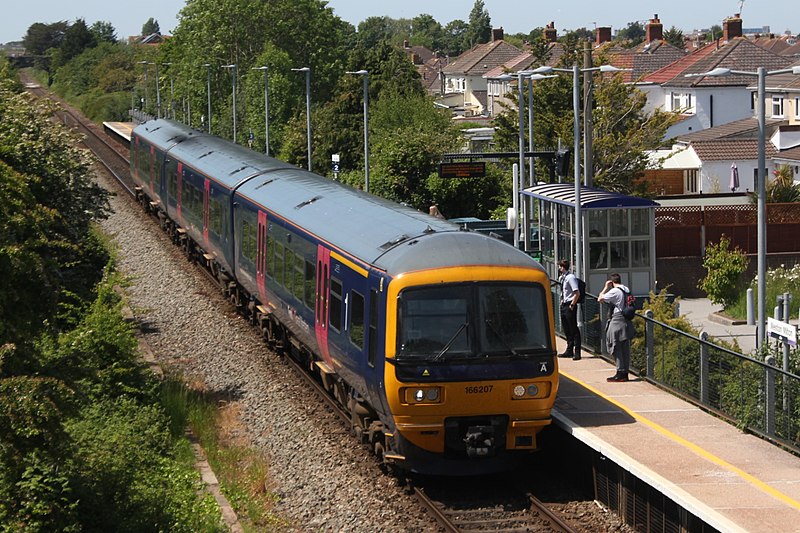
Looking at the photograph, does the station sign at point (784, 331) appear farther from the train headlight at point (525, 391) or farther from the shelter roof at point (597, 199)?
the shelter roof at point (597, 199)

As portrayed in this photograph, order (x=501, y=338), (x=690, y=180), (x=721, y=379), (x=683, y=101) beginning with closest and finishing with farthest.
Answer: (x=501, y=338) → (x=721, y=379) → (x=690, y=180) → (x=683, y=101)

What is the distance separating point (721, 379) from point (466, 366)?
11.9 feet

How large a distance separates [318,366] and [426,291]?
4.45m

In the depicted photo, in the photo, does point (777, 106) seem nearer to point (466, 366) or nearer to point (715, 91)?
point (715, 91)

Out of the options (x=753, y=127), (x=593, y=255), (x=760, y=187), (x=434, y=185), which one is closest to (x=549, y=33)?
(x=753, y=127)

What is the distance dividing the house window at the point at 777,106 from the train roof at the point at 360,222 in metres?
37.3

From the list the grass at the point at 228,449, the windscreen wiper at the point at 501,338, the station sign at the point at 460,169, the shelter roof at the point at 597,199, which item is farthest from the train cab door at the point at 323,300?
the station sign at the point at 460,169

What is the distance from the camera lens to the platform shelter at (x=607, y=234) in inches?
1001

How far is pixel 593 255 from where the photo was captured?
25938 millimetres

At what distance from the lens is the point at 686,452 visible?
13.8 metres

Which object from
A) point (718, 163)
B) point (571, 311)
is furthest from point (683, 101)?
point (571, 311)

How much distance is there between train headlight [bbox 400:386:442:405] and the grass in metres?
1.89

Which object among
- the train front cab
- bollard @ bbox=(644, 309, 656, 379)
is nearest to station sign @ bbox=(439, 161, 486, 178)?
bollard @ bbox=(644, 309, 656, 379)

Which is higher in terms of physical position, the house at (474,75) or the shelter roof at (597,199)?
the house at (474,75)
